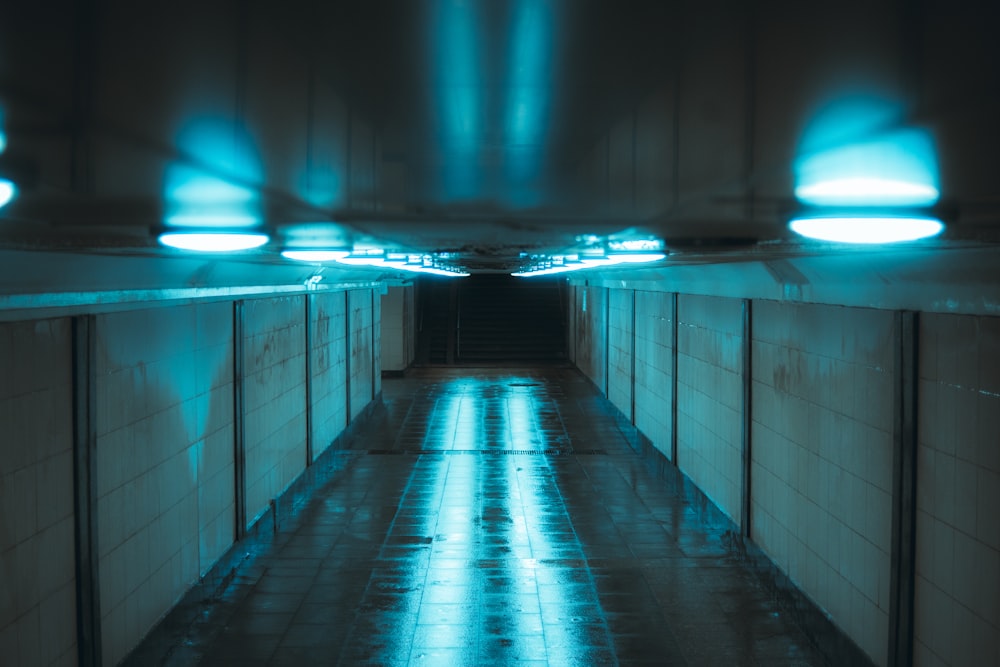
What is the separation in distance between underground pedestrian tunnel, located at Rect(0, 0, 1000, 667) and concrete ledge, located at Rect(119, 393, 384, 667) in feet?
0.15

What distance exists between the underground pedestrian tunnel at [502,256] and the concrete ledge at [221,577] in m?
0.05

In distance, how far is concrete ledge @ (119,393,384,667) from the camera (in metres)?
5.27

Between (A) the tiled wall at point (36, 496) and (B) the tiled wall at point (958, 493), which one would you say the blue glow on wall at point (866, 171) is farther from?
(A) the tiled wall at point (36, 496)

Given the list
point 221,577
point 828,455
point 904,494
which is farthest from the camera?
point 221,577

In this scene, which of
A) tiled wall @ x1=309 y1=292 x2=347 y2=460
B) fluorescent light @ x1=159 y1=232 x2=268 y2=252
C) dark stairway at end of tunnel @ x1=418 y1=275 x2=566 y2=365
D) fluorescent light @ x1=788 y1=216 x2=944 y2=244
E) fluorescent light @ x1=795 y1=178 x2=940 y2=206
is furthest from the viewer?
dark stairway at end of tunnel @ x1=418 y1=275 x2=566 y2=365

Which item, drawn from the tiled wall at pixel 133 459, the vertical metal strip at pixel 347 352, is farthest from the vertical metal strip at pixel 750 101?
the vertical metal strip at pixel 347 352

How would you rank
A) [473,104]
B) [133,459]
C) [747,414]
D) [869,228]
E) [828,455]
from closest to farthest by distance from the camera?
[473,104] → [869,228] → [133,459] → [828,455] → [747,414]

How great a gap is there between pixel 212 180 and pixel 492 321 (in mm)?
22402

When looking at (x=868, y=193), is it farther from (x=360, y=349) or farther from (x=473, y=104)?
(x=360, y=349)

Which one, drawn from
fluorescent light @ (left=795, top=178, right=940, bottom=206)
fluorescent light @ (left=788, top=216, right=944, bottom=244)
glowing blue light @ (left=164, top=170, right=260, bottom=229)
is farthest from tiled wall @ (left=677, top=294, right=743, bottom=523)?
glowing blue light @ (left=164, top=170, right=260, bottom=229)

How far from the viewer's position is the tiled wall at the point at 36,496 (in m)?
3.68

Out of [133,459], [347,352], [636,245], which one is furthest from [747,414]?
[347,352]

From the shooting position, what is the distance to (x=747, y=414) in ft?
23.9

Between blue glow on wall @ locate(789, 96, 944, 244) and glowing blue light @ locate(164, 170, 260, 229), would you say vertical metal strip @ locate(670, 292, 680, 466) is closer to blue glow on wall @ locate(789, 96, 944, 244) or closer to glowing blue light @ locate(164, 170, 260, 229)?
blue glow on wall @ locate(789, 96, 944, 244)
